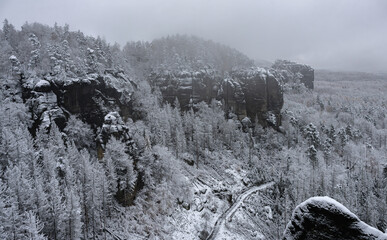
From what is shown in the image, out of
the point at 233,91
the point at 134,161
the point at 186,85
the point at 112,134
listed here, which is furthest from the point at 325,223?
the point at 233,91

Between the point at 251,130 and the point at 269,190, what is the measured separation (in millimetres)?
38592

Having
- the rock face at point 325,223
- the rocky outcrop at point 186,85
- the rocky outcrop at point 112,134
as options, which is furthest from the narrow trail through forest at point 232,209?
the rocky outcrop at point 186,85

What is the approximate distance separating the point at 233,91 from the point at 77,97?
230 feet

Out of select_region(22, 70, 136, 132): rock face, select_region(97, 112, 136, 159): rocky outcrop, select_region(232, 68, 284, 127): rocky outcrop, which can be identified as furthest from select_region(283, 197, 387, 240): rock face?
select_region(232, 68, 284, 127): rocky outcrop

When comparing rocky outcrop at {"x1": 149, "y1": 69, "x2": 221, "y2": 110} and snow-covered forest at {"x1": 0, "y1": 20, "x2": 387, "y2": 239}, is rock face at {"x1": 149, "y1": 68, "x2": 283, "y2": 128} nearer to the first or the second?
rocky outcrop at {"x1": 149, "y1": 69, "x2": 221, "y2": 110}

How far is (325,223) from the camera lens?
24.0ft

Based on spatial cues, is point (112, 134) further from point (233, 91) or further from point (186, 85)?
point (233, 91)

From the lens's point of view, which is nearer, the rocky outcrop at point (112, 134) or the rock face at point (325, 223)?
the rock face at point (325, 223)

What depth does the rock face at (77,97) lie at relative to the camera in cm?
6103

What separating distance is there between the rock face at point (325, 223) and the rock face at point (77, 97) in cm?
6220

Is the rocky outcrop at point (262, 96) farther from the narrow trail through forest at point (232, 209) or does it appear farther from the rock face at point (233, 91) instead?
the narrow trail through forest at point (232, 209)

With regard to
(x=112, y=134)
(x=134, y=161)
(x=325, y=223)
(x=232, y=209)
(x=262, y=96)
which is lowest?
(x=232, y=209)

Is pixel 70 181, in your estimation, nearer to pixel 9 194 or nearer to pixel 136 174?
pixel 9 194

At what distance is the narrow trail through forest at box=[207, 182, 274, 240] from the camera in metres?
48.2
